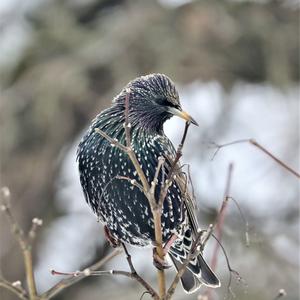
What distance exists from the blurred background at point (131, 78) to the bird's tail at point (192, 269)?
151 inches

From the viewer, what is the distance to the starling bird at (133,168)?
3615mm

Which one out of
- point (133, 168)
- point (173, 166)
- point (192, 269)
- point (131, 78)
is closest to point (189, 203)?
point (133, 168)

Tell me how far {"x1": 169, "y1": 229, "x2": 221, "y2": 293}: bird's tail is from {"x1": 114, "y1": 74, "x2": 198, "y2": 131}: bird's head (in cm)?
49

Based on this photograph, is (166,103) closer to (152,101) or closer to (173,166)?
(152,101)

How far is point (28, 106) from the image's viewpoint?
845cm

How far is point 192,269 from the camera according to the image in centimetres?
393

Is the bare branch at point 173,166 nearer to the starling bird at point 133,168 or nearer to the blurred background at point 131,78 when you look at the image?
the starling bird at point 133,168

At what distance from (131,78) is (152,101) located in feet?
14.9

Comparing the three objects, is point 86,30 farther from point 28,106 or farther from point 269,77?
point 269,77

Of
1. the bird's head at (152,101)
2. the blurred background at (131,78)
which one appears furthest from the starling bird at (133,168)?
the blurred background at (131,78)

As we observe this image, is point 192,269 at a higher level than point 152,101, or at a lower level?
lower

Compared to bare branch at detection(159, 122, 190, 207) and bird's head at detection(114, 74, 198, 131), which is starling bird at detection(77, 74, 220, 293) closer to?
bird's head at detection(114, 74, 198, 131)

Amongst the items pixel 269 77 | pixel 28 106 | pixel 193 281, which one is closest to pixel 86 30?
pixel 28 106

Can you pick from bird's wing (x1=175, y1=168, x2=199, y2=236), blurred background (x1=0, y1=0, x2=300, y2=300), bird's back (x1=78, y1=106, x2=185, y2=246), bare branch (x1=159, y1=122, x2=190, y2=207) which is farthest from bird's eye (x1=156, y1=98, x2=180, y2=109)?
blurred background (x1=0, y1=0, x2=300, y2=300)
